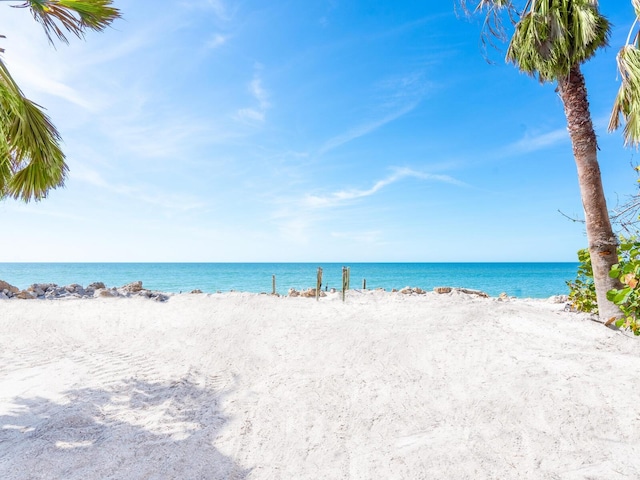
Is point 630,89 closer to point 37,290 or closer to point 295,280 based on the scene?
point 37,290

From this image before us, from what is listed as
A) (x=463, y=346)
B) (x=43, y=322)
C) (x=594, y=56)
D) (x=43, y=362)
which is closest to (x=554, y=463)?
(x=463, y=346)

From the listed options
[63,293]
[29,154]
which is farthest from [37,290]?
[29,154]

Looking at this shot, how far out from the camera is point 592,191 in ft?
20.1

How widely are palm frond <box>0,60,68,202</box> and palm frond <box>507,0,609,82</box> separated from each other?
836 centimetres

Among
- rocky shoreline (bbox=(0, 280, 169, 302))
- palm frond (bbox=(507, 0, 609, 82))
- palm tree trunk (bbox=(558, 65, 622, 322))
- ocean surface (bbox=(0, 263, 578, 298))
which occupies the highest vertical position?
palm frond (bbox=(507, 0, 609, 82))

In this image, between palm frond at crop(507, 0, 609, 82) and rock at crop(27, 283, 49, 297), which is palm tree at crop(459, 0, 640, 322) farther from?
rock at crop(27, 283, 49, 297)

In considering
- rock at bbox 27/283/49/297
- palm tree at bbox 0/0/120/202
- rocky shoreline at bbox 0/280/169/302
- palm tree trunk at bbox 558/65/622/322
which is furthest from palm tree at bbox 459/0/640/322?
rock at bbox 27/283/49/297

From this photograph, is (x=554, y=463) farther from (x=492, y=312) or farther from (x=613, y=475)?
(x=492, y=312)

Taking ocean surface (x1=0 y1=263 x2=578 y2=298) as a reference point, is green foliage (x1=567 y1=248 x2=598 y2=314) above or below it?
above

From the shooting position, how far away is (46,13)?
5008 mm

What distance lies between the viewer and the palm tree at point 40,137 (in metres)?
4.74

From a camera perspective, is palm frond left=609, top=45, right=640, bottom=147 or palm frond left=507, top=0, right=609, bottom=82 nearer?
palm frond left=609, top=45, right=640, bottom=147

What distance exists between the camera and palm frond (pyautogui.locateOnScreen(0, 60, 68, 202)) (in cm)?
462

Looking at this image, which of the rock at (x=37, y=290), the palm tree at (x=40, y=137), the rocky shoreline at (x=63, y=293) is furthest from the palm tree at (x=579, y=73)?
the rock at (x=37, y=290)
